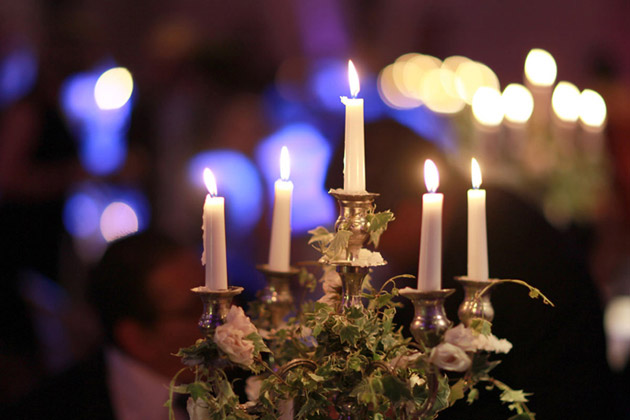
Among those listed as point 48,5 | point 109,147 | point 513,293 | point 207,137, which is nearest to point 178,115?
point 207,137

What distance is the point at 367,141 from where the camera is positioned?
1879 millimetres

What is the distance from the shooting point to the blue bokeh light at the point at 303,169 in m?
3.38

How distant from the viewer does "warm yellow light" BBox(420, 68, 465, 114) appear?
645cm

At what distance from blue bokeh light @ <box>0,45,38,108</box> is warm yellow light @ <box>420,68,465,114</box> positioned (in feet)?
10.6

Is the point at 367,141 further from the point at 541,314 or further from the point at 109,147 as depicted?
the point at 109,147

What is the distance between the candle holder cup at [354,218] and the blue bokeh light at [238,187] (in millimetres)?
2528

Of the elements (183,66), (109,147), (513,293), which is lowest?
(513,293)

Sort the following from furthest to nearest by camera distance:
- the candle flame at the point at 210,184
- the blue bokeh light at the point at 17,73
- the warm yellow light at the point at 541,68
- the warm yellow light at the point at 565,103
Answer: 1. the blue bokeh light at the point at 17,73
2. the warm yellow light at the point at 565,103
3. the warm yellow light at the point at 541,68
4. the candle flame at the point at 210,184

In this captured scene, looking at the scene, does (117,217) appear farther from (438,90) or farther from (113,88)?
(438,90)

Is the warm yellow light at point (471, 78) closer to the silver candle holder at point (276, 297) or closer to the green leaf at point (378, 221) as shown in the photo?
the silver candle holder at point (276, 297)

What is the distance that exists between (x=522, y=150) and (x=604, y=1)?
14.1ft

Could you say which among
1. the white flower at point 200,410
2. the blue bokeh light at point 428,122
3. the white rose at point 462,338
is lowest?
the white flower at point 200,410

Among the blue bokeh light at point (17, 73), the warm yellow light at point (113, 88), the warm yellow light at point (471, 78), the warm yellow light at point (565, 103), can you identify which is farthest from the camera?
the warm yellow light at point (471, 78)

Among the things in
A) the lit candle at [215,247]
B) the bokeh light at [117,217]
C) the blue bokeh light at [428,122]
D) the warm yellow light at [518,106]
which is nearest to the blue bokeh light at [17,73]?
the bokeh light at [117,217]
